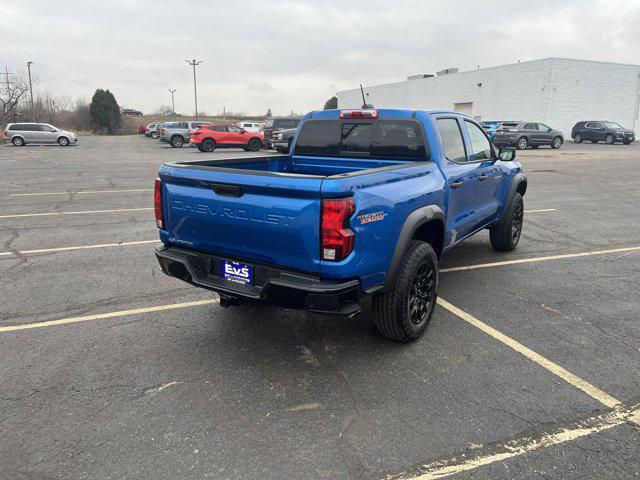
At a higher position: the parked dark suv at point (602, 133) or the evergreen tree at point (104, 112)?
the evergreen tree at point (104, 112)

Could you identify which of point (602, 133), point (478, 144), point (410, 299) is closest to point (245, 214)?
point (410, 299)

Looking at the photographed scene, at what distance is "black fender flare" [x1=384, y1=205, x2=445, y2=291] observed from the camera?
339 centimetres

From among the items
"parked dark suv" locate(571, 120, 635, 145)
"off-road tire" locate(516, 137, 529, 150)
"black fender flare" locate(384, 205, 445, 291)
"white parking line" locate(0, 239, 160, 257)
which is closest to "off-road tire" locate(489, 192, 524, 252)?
"black fender flare" locate(384, 205, 445, 291)

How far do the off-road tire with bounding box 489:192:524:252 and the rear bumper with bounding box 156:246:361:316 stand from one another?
3.78m

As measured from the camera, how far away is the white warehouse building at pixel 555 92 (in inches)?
1487

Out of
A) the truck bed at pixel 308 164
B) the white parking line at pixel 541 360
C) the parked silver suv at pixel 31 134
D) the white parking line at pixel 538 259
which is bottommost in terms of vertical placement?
the white parking line at pixel 541 360

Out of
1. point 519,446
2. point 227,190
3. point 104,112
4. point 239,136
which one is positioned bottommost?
point 519,446

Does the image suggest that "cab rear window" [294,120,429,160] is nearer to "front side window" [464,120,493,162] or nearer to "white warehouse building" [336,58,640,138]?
"front side window" [464,120,493,162]

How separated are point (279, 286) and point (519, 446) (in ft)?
5.53

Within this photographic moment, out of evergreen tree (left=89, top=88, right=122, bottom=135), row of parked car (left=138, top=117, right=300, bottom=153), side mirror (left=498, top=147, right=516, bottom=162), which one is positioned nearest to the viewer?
side mirror (left=498, top=147, right=516, bottom=162)

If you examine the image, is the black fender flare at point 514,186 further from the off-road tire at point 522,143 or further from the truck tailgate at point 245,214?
the off-road tire at point 522,143

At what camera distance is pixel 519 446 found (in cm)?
265

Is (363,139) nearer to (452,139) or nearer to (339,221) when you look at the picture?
(452,139)

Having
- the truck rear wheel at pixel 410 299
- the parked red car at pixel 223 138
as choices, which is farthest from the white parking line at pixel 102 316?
the parked red car at pixel 223 138
